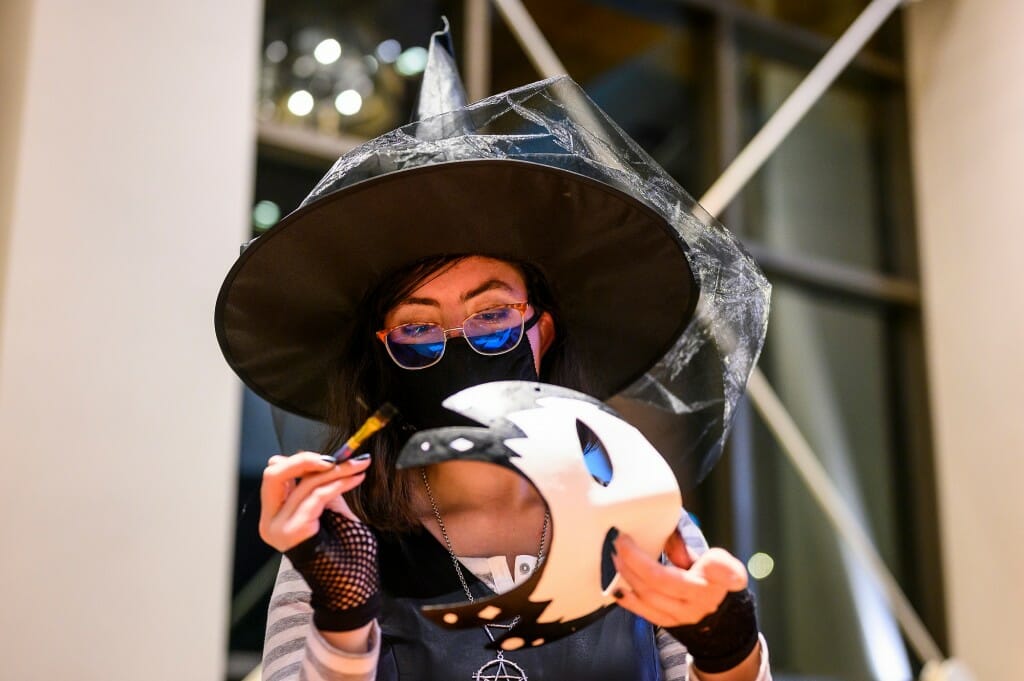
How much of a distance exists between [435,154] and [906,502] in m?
2.99

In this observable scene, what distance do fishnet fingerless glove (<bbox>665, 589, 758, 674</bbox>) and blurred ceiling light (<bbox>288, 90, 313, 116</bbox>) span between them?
2.16 metres

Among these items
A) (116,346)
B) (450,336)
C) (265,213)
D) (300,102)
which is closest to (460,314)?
(450,336)

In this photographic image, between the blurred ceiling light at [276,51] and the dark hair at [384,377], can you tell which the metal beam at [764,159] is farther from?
the dark hair at [384,377]

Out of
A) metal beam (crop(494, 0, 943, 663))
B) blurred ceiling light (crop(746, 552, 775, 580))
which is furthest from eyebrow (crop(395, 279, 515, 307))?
blurred ceiling light (crop(746, 552, 775, 580))

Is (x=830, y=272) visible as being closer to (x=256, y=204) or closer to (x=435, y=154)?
(x=256, y=204)

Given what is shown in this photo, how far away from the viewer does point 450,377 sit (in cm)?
110

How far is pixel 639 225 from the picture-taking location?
1187 millimetres

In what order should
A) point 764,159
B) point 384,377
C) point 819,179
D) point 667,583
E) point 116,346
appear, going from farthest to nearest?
point 819,179, point 764,159, point 116,346, point 384,377, point 667,583

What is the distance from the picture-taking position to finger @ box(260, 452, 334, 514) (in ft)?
2.88

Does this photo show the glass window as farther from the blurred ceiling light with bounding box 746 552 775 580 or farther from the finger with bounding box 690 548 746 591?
the finger with bounding box 690 548 746 591

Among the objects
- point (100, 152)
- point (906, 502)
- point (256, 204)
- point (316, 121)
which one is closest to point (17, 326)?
point (100, 152)

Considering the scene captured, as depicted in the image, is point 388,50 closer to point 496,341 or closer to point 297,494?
point 496,341

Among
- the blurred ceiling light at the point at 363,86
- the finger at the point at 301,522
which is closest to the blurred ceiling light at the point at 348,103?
the blurred ceiling light at the point at 363,86

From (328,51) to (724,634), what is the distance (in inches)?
88.5
